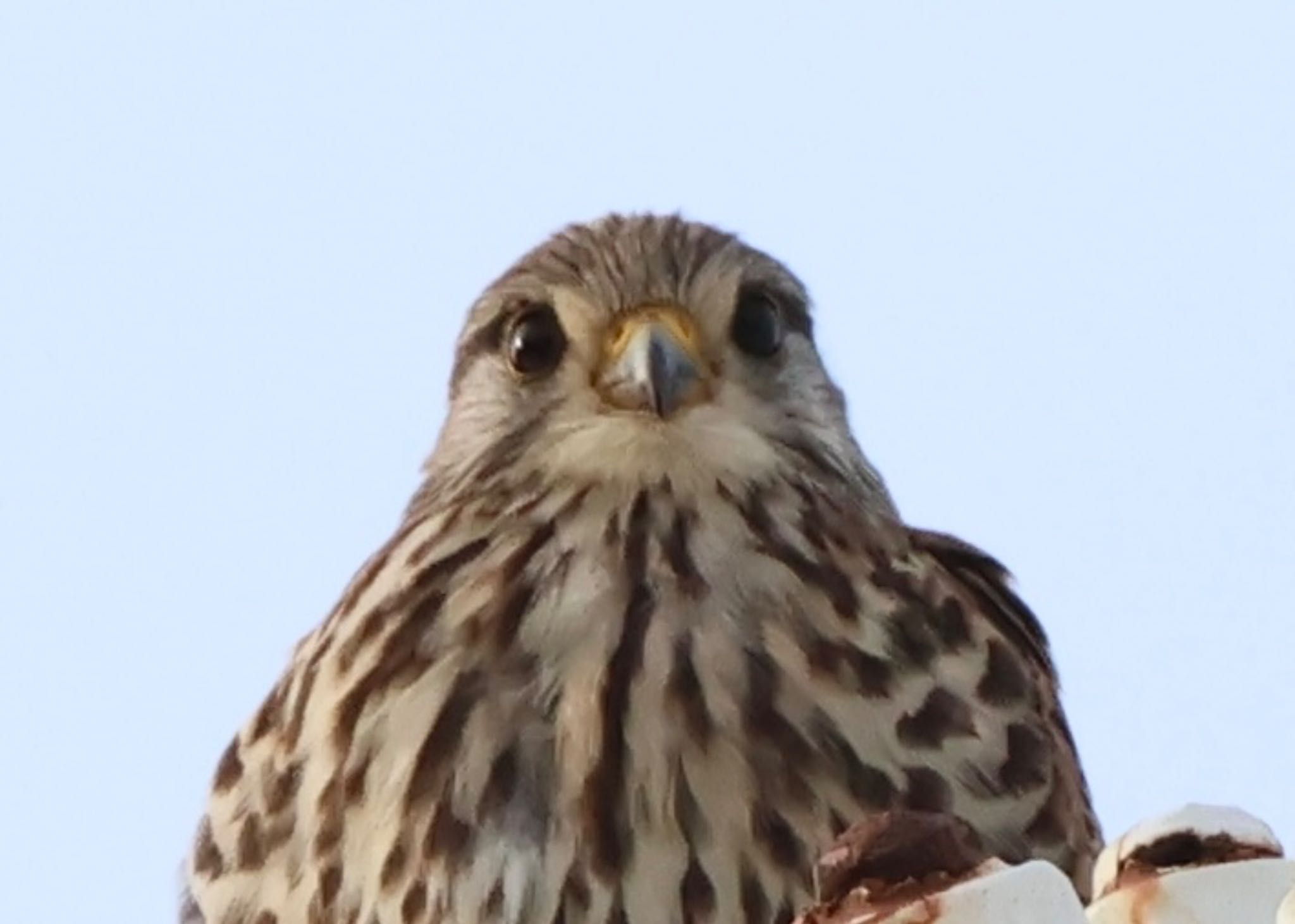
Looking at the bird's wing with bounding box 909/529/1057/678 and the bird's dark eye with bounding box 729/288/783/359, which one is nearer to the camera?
the bird's wing with bounding box 909/529/1057/678

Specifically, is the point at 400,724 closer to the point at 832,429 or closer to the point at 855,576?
the point at 855,576

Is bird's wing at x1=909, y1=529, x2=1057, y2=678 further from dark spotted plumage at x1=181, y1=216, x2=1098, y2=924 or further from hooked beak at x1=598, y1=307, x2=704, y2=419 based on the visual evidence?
hooked beak at x1=598, y1=307, x2=704, y2=419

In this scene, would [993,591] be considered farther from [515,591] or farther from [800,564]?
[515,591]

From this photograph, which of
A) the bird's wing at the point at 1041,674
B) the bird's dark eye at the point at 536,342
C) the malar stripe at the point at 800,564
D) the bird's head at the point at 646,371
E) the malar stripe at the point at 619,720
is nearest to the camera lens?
the malar stripe at the point at 619,720

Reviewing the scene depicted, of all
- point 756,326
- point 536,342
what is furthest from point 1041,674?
point 536,342

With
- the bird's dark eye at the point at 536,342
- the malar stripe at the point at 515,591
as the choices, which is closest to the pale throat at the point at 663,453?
the malar stripe at the point at 515,591

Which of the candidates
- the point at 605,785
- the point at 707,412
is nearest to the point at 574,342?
the point at 707,412

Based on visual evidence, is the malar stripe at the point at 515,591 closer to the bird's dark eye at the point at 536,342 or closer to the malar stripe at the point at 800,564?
the malar stripe at the point at 800,564

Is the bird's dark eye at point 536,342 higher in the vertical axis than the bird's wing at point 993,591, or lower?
higher

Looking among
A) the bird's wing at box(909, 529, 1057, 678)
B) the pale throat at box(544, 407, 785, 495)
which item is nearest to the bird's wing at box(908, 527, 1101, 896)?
the bird's wing at box(909, 529, 1057, 678)
